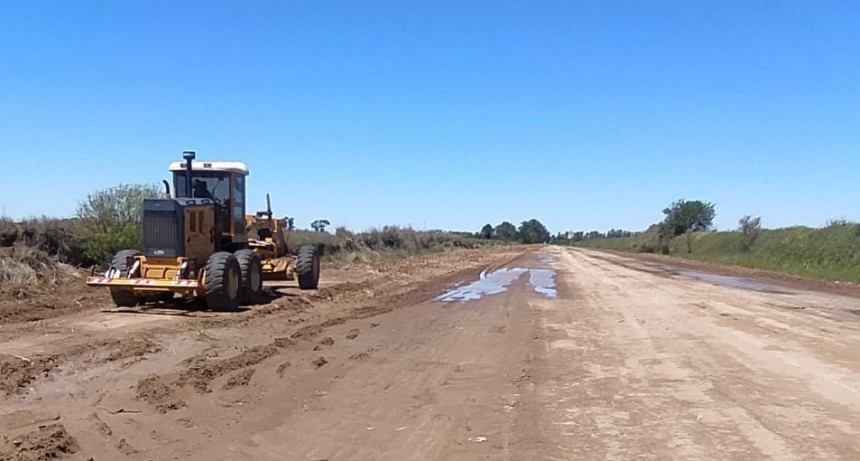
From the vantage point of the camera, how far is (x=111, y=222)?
27.6 meters

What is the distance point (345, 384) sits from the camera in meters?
Answer: 10.1

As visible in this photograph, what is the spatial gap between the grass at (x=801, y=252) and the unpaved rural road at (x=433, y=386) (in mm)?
21924

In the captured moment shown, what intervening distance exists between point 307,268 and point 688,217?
84057 mm

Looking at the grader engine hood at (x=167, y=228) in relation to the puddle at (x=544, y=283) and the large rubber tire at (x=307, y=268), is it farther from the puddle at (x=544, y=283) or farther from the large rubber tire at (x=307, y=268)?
the puddle at (x=544, y=283)

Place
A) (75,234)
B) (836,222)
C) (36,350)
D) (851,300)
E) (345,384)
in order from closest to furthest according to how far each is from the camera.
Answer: (345,384)
(36,350)
(851,300)
(75,234)
(836,222)

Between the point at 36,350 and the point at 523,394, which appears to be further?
the point at 36,350

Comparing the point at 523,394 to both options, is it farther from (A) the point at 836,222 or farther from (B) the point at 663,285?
(A) the point at 836,222

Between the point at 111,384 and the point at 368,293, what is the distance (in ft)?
49.4

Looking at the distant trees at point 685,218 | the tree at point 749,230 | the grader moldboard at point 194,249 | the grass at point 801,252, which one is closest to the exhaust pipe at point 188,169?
the grader moldboard at point 194,249

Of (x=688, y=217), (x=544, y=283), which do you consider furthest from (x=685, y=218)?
(x=544, y=283)

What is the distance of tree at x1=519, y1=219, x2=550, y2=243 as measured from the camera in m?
189

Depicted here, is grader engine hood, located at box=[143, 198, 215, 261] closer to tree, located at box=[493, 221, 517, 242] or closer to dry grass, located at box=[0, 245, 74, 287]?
dry grass, located at box=[0, 245, 74, 287]

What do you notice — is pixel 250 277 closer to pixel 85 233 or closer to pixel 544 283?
pixel 85 233

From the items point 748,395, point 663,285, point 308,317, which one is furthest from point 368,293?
point 748,395
